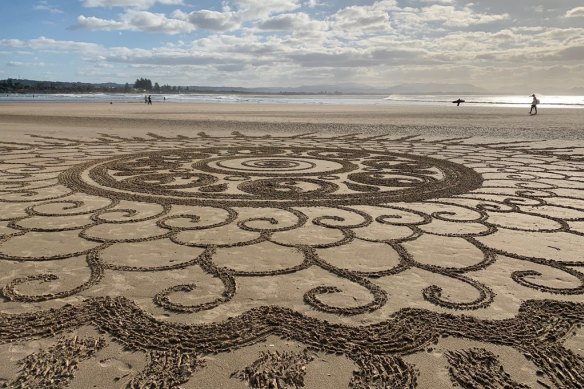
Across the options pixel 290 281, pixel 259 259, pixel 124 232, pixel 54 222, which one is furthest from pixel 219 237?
pixel 54 222

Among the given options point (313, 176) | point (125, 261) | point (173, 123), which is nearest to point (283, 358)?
point (125, 261)

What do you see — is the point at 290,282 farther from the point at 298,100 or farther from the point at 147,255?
the point at 298,100

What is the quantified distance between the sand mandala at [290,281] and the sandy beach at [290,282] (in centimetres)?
1

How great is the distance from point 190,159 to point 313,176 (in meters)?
2.98

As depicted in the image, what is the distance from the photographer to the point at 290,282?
309 cm

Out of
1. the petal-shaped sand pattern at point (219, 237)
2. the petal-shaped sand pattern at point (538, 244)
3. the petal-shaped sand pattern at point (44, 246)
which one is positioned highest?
the petal-shaped sand pattern at point (538, 244)

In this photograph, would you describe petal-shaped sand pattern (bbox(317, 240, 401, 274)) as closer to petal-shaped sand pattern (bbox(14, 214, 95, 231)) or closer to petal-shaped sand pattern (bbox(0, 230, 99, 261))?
petal-shaped sand pattern (bbox(0, 230, 99, 261))

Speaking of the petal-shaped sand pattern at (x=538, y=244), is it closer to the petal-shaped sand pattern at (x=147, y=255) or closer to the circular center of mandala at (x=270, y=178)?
the circular center of mandala at (x=270, y=178)

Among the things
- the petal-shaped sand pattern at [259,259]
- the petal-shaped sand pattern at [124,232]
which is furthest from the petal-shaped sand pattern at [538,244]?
the petal-shaped sand pattern at [124,232]

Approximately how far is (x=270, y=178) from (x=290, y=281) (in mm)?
4060

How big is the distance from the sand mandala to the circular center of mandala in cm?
7

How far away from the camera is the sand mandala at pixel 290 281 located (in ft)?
7.07

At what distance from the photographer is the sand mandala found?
2.16 meters

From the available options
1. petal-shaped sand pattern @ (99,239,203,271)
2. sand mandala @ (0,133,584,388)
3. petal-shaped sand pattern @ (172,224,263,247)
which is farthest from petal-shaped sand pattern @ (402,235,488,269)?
petal-shaped sand pattern @ (99,239,203,271)
